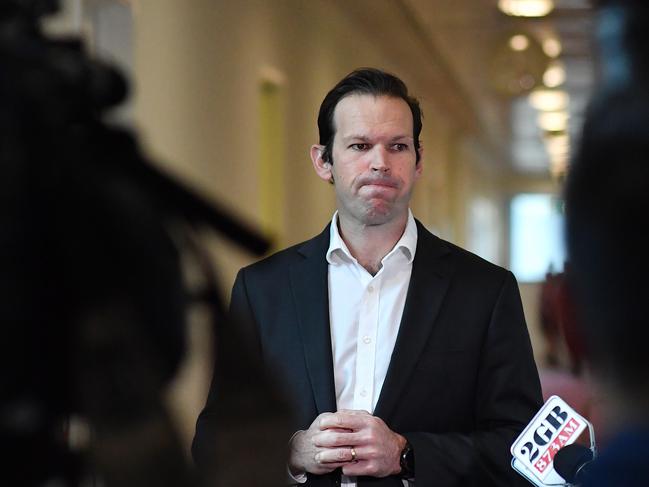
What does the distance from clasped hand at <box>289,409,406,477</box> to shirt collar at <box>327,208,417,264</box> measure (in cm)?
45

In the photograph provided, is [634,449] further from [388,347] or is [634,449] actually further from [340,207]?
[340,207]

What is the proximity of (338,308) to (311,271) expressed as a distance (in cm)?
13

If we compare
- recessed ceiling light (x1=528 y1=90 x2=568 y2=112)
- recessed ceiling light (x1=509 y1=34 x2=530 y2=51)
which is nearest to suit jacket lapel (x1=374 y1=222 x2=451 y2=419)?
recessed ceiling light (x1=509 y1=34 x2=530 y2=51)

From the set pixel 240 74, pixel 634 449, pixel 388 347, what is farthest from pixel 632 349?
pixel 240 74

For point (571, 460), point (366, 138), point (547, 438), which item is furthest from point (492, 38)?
point (571, 460)

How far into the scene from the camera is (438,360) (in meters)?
2.88

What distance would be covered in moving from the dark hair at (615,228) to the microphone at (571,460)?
3.26 feet

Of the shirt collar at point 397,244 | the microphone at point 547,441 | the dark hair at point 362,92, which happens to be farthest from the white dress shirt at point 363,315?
the microphone at point 547,441

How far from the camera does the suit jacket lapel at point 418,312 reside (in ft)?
9.25

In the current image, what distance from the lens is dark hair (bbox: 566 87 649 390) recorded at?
1.09m

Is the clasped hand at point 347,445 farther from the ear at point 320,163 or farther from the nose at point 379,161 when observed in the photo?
the ear at point 320,163

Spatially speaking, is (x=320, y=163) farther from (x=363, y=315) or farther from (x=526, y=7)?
(x=526, y=7)

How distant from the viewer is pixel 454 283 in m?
2.99

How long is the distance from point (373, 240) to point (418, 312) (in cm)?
22
